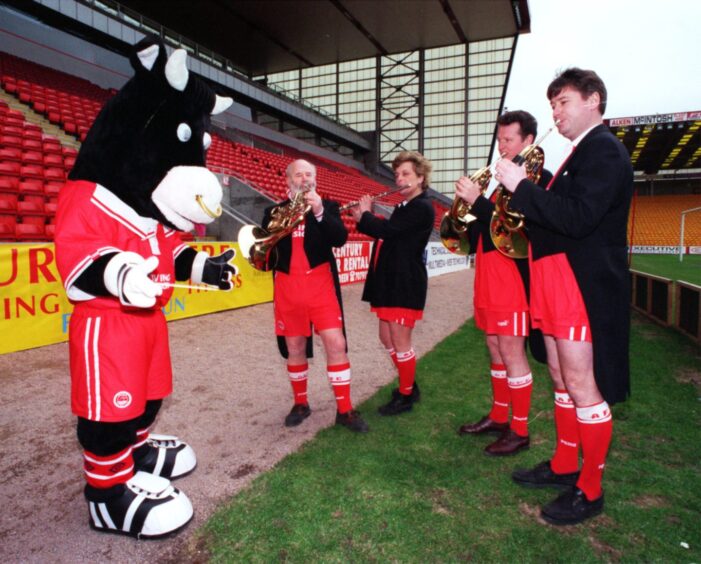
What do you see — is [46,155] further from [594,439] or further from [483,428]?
[594,439]

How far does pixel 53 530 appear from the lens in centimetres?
210

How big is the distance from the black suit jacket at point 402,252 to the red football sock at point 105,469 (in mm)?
2054

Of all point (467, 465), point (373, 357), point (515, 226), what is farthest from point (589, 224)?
point (373, 357)

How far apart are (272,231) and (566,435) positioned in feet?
6.94

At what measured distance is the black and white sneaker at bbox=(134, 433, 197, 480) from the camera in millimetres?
2449

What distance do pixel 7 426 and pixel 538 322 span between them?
3.55 m

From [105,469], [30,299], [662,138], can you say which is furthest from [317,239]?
[662,138]

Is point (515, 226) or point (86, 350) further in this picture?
point (515, 226)

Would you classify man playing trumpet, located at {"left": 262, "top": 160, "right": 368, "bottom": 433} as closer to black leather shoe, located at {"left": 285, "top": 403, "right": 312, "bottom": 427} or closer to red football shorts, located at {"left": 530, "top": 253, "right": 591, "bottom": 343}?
black leather shoe, located at {"left": 285, "top": 403, "right": 312, "bottom": 427}

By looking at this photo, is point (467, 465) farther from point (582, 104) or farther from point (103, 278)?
point (103, 278)

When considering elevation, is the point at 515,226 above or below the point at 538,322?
above

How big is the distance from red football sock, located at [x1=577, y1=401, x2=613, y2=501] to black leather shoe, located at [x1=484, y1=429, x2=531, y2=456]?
0.68 m

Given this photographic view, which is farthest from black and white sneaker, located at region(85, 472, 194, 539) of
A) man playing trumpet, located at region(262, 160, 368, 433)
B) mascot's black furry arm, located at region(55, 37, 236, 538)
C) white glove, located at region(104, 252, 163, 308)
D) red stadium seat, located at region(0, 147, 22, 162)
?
red stadium seat, located at region(0, 147, 22, 162)

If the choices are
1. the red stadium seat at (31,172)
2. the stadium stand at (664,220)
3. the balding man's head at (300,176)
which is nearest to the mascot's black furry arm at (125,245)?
the balding man's head at (300,176)
